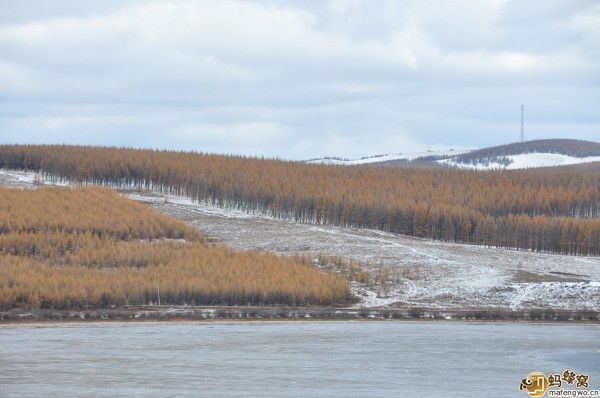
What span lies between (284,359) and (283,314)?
2088 cm

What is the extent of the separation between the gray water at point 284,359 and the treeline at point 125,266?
8540 millimetres

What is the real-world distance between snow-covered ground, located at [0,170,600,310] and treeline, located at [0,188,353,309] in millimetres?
5377

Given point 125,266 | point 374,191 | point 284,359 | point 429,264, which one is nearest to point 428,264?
point 429,264

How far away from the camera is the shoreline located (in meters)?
60.5

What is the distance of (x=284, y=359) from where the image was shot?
139 ft

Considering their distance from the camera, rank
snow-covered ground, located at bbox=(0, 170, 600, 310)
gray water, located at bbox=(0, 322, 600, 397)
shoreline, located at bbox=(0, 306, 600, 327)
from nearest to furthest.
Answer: gray water, located at bbox=(0, 322, 600, 397), shoreline, located at bbox=(0, 306, 600, 327), snow-covered ground, located at bbox=(0, 170, 600, 310)

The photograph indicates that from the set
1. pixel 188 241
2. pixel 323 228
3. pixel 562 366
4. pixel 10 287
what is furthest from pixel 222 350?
pixel 323 228

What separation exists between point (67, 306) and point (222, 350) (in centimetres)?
2130

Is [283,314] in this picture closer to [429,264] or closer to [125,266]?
[125,266]

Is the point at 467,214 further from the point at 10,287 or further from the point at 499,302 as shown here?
the point at 10,287

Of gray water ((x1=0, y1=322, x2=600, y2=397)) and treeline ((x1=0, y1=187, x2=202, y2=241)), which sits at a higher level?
treeline ((x1=0, y1=187, x2=202, y2=241))

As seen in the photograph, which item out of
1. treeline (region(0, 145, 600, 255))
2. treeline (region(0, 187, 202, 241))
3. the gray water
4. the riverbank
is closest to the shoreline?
A: the riverbank

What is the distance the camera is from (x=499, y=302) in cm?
6925

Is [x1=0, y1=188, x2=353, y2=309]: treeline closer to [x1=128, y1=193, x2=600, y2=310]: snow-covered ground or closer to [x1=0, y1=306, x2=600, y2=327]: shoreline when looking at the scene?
[x1=0, y1=306, x2=600, y2=327]: shoreline
